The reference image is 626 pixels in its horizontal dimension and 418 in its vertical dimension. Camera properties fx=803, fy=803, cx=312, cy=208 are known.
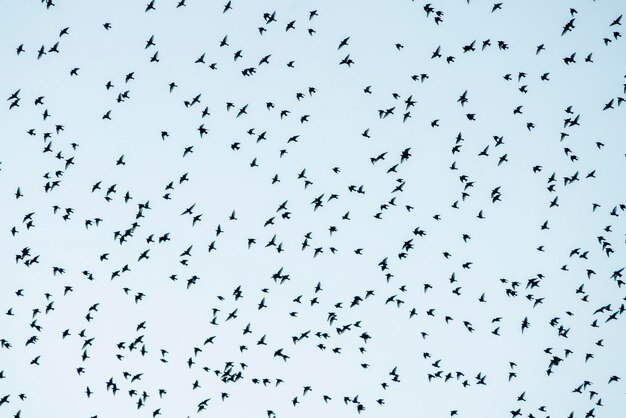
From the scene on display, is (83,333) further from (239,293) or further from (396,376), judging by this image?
(396,376)

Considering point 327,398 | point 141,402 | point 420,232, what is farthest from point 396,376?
point 141,402

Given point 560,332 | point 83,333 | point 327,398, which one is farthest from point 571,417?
point 83,333

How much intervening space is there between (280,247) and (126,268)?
7237mm

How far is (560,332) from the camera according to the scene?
3509 centimetres

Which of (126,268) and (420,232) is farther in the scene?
(126,268)

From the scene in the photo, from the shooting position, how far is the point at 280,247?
3759cm

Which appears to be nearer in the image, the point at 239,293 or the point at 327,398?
the point at 239,293

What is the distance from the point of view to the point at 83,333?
3738 centimetres

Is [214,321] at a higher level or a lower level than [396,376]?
higher

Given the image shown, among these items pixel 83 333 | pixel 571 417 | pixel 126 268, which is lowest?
pixel 571 417

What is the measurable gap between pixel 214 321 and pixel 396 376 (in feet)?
29.1

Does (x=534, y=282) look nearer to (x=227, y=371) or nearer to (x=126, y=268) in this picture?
(x=227, y=371)

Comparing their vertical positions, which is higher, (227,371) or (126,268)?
(126,268)

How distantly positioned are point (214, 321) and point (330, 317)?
5433 millimetres
